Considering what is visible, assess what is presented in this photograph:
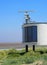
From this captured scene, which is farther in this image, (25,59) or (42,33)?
(42,33)

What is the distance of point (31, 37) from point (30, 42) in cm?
72

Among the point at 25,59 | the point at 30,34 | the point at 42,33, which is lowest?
the point at 25,59

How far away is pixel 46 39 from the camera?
134 ft

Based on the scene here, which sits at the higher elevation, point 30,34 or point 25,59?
point 30,34

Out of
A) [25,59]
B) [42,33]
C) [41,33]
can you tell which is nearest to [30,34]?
[41,33]

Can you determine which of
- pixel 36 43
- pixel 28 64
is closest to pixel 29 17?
pixel 36 43

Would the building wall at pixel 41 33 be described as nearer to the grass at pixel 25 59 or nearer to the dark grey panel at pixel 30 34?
the dark grey panel at pixel 30 34

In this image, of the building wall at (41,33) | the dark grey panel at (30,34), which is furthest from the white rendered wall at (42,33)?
the dark grey panel at (30,34)

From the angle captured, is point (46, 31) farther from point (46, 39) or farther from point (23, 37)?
point (23, 37)

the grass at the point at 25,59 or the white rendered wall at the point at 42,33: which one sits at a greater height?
the white rendered wall at the point at 42,33

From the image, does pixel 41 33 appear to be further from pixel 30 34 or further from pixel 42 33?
pixel 30 34

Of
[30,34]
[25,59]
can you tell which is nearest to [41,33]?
[30,34]

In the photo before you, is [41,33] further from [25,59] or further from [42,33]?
[25,59]

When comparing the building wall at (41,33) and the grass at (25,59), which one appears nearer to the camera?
the grass at (25,59)
